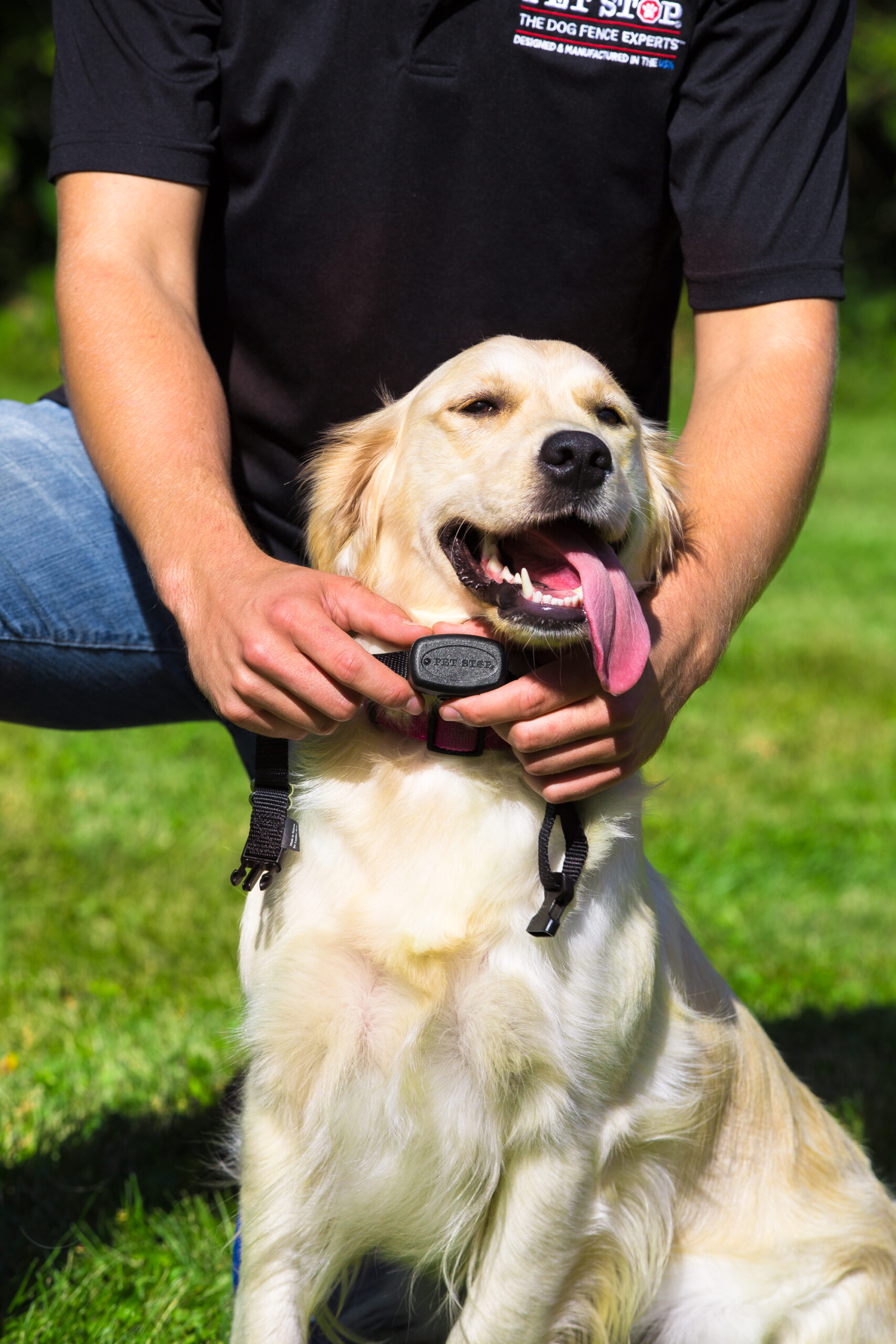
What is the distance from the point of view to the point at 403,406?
8.02 ft

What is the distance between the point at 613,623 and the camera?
1.89m

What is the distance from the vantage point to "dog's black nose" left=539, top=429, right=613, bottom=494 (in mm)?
2043

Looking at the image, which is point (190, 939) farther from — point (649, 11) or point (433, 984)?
point (649, 11)

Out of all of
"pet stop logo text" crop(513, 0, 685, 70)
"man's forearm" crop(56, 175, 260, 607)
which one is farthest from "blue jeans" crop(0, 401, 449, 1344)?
"pet stop logo text" crop(513, 0, 685, 70)

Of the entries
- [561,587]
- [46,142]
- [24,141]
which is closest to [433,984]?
[561,587]

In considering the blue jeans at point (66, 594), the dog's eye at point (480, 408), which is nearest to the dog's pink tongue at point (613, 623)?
the dog's eye at point (480, 408)

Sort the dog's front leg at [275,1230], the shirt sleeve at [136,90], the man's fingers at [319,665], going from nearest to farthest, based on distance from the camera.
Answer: the man's fingers at [319,665], the dog's front leg at [275,1230], the shirt sleeve at [136,90]

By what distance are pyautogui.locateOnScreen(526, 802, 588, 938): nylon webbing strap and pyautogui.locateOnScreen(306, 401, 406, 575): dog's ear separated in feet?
2.08

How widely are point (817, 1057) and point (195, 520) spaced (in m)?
2.55

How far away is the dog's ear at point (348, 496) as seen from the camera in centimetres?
235

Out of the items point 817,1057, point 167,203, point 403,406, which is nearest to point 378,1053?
point 403,406

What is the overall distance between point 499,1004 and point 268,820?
466 mm

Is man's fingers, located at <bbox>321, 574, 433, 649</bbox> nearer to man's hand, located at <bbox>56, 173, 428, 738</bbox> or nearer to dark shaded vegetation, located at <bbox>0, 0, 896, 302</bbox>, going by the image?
man's hand, located at <bbox>56, 173, 428, 738</bbox>

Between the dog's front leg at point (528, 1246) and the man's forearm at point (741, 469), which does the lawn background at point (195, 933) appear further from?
the man's forearm at point (741, 469)
